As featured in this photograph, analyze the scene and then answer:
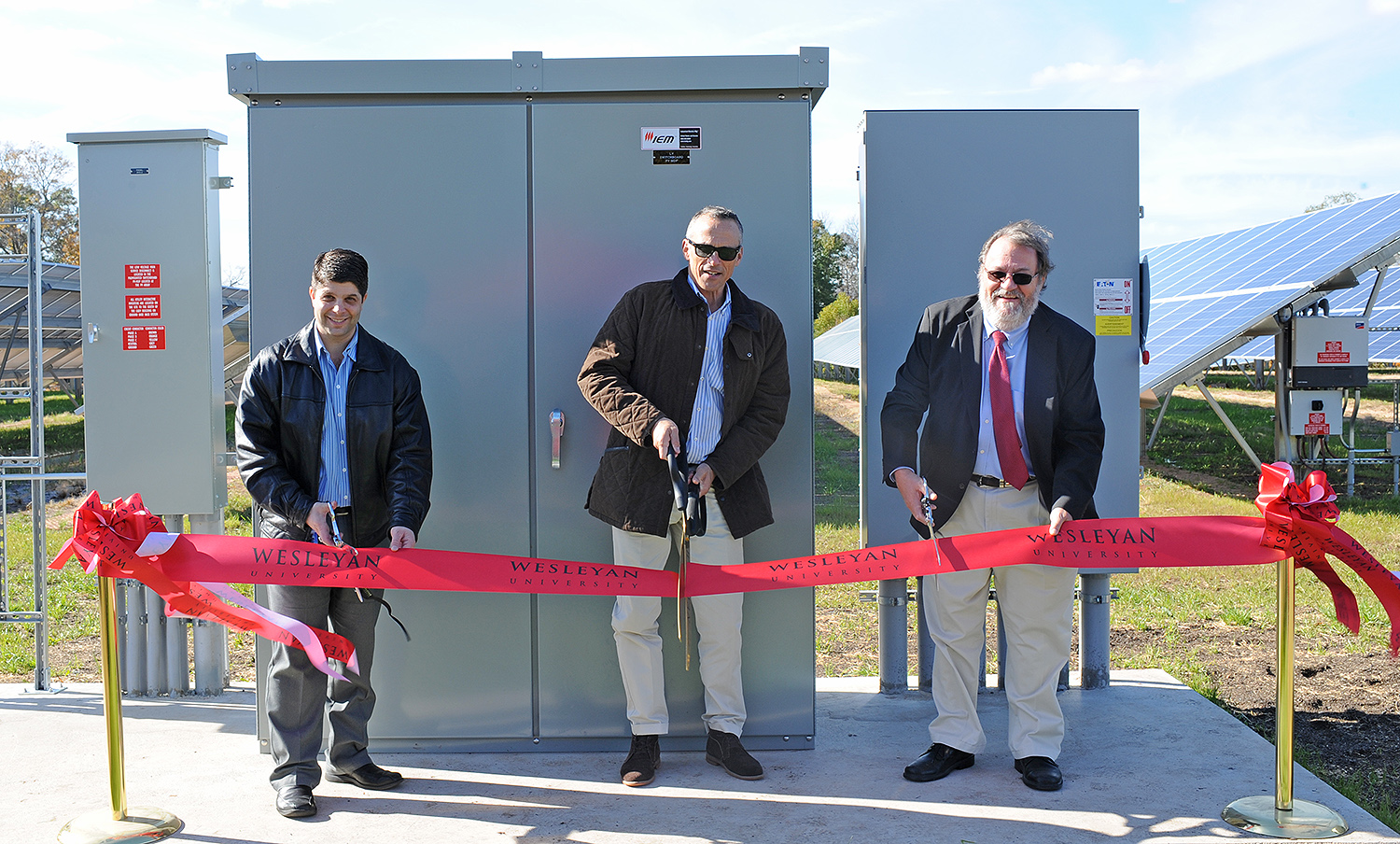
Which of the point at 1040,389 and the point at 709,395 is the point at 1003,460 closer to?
the point at 1040,389

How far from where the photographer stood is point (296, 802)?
3.39 metres

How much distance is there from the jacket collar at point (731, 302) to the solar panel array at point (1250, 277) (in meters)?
6.41

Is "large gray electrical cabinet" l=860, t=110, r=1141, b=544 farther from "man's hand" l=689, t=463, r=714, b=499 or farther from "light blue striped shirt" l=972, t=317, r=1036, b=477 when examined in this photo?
"man's hand" l=689, t=463, r=714, b=499

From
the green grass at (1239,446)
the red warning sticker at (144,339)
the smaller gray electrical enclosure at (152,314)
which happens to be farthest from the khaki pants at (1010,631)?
the green grass at (1239,446)

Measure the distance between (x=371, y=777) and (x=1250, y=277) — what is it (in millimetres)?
12281

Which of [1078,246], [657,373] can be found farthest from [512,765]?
[1078,246]

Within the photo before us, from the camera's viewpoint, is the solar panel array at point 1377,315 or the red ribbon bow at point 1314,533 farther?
the solar panel array at point 1377,315

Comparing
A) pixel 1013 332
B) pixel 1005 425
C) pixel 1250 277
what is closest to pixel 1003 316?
pixel 1013 332

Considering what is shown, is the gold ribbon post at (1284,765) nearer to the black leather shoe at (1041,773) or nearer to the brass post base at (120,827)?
the black leather shoe at (1041,773)

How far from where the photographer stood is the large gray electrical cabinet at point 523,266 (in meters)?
3.90

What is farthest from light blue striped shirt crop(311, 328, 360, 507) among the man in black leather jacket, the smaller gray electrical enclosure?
the smaller gray electrical enclosure

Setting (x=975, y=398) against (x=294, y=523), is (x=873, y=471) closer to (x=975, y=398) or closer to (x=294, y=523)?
(x=975, y=398)

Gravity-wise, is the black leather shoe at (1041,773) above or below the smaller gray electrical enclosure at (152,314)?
below

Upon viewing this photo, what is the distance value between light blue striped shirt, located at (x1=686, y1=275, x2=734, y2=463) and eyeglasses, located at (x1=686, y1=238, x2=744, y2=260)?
15cm
